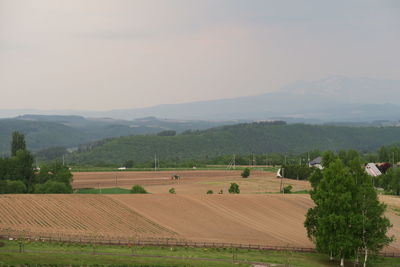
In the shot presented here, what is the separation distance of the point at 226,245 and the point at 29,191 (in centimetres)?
4412

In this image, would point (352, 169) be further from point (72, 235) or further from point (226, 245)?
point (72, 235)

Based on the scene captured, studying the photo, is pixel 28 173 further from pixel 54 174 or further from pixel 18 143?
pixel 18 143

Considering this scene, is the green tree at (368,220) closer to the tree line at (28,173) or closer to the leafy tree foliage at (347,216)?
the leafy tree foliage at (347,216)

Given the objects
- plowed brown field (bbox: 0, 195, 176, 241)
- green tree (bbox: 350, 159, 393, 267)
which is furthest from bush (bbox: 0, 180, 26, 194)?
green tree (bbox: 350, 159, 393, 267)

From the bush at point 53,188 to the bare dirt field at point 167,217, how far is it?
1069 cm

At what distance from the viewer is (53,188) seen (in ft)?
262

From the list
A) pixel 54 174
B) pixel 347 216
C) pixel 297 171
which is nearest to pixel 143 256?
pixel 347 216

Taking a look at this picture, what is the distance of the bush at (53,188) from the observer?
261 ft

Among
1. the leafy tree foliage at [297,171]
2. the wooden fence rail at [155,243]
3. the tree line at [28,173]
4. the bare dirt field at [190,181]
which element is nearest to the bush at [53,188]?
the tree line at [28,173]

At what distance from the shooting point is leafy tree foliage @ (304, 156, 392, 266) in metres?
46.3

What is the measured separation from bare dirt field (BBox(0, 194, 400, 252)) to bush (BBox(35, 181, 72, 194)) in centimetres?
1069

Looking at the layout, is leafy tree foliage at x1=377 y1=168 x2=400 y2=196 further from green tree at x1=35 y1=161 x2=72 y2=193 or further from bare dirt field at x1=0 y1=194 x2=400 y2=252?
green tree at x1=35 y1=161 x2=72 y2=193

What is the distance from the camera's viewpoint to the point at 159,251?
46.1 metres

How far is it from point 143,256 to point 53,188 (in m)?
40.0
